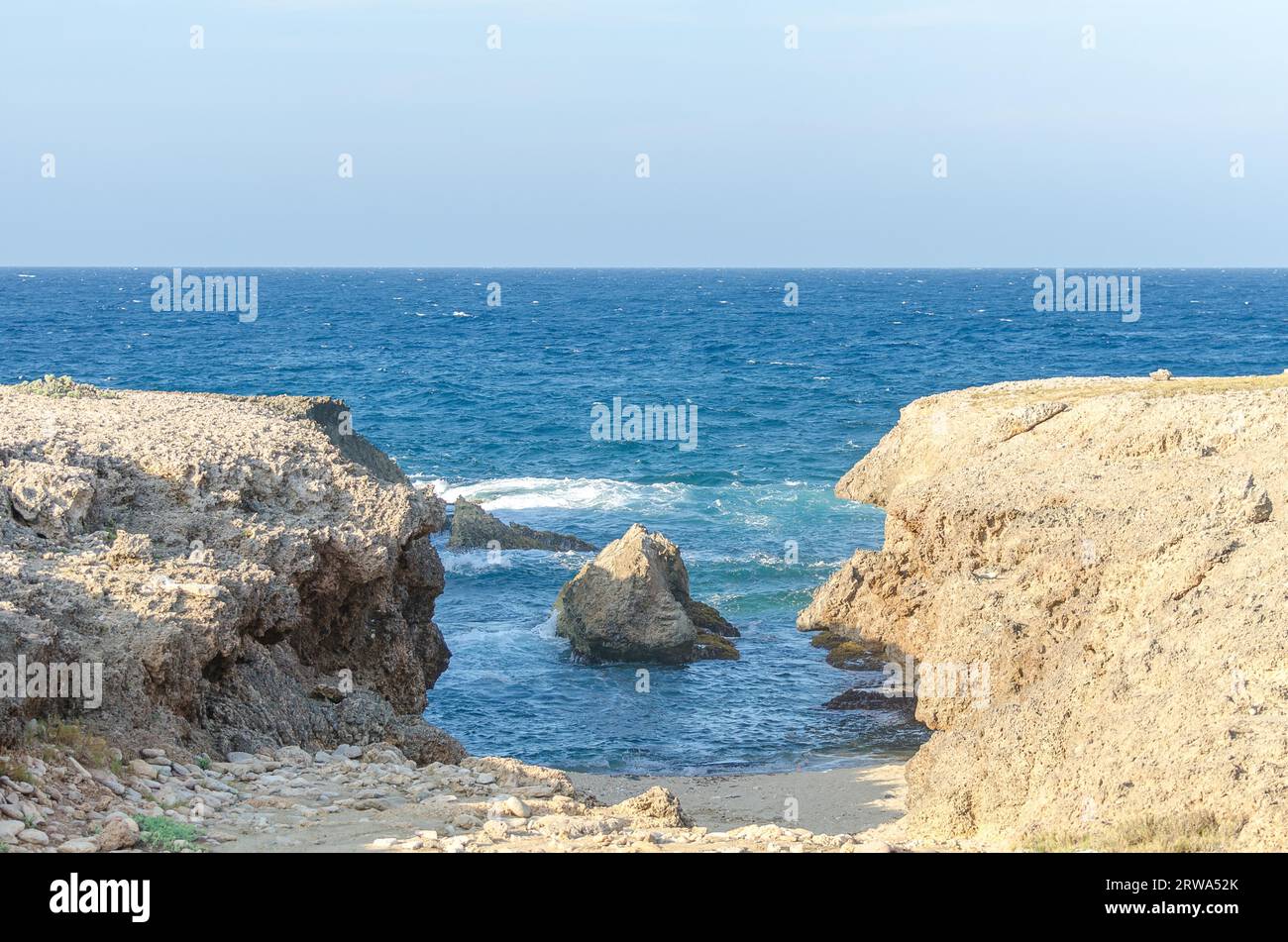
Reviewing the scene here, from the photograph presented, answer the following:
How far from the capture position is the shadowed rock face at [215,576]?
10.5m

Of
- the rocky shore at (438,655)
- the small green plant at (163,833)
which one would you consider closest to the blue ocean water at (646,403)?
the rocky shore at (438,655)

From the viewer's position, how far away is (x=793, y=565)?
105 ft

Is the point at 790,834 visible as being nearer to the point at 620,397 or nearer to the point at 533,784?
the point at 533,784

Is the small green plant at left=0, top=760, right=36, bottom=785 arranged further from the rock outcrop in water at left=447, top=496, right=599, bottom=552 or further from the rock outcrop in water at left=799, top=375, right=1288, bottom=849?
the rock outcrop in water at left=447, top=496, right=599, bottom=552

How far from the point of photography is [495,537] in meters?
33.6

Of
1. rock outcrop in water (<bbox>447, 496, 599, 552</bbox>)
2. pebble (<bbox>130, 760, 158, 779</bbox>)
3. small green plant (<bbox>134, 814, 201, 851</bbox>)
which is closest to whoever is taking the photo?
small green plant (<bbox>134, 814, 201, 851</bbox>)

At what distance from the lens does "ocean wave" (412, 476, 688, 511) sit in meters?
40.5

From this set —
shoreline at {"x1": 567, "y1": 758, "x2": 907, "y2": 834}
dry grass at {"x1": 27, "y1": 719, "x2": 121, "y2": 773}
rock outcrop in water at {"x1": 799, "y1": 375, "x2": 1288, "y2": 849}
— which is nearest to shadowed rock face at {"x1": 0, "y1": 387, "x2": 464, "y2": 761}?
dry grass at {"x1": 27, "y1": 719, "x2": 121, "y2": 773}

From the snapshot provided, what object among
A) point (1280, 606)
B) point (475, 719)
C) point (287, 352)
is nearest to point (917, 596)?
point (475, 719)

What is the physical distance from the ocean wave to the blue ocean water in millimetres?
148

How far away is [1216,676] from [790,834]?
3.93m

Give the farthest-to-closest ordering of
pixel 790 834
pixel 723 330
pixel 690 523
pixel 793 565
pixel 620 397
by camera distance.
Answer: pixel 723 330, pixel 620 397, pixel 690 523, pixel 793 565, pixel 790 834

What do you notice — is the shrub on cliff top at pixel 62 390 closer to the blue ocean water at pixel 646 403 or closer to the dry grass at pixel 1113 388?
the blue ocean water at pixel 646 403

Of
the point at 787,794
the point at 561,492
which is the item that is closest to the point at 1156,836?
the point at 787,794
